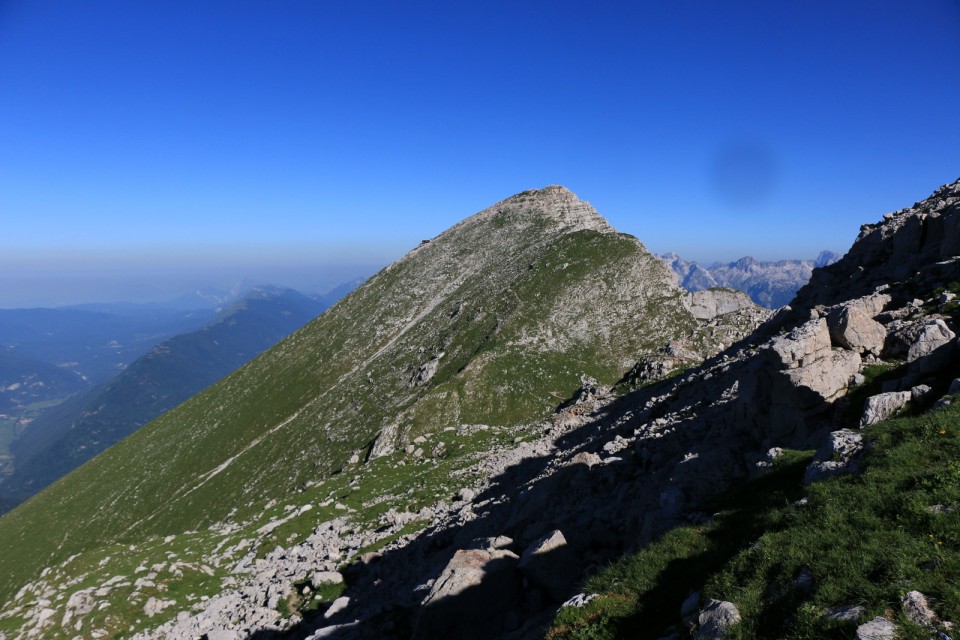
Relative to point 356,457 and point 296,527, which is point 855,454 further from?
point 356,457

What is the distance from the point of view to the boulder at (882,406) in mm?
16000

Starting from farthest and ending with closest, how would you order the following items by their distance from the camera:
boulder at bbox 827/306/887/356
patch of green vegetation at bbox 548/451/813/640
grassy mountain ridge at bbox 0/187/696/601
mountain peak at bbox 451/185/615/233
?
1. mountain peak at bbox 451/185/615/233
2. grassy mountain ridge at bbox 0/187/696/601
3. boulder at bbox 827/306/887/356
4. patch of green vegetation at bbox 548/451/813/640

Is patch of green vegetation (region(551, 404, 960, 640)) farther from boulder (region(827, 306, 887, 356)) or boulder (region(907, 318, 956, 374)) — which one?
boulder (region(827, 306, 887, 356))

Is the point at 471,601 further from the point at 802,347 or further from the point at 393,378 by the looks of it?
the point at 393,378

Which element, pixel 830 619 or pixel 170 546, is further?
pixel 170 546

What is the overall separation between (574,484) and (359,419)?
6863cm

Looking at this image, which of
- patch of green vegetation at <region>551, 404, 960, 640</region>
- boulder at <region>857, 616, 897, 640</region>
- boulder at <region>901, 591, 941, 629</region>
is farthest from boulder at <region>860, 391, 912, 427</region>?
boulder at <region>857, 616, 897, 640</region>

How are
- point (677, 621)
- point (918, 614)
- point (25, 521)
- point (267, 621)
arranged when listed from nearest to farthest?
1. point (918, 614)
2. point (677, 621)
3. point (267, 621)
4. point (25, 521)

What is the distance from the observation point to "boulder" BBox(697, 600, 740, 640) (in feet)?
32.4

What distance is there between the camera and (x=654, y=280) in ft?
290

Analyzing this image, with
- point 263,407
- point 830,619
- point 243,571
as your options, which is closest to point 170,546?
point 243,571

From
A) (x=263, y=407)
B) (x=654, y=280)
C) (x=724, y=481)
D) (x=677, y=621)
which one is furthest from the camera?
(x=263, y=407)

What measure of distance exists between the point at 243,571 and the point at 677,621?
3776 cm

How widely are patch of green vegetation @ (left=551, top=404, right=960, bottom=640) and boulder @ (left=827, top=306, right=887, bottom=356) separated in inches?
288
